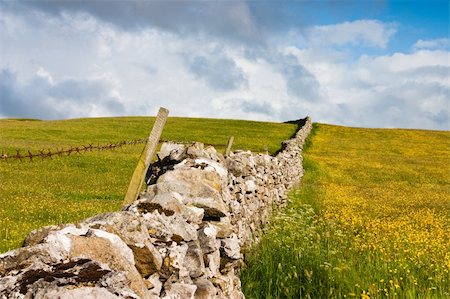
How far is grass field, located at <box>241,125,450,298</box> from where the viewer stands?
26.0 feet

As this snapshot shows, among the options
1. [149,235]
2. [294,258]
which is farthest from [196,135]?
[149,235]

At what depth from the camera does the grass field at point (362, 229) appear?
7.93 m

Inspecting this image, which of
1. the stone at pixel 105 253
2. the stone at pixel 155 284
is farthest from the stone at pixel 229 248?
the stone at pixel 105 253

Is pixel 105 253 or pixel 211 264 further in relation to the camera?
Answer: pixel 211 264

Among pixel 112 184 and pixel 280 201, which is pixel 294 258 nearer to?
pixel 280 201

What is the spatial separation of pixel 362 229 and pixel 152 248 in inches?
387

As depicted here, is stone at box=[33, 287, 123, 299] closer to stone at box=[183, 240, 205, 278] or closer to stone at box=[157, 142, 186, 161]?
stone at box=[183, 240, 205, 278]

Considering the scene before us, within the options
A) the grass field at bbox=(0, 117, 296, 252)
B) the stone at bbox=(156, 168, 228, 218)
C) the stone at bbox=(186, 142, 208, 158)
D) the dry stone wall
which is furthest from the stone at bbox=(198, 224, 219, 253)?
the grass field at bbox=(0, 117, 296, 252)

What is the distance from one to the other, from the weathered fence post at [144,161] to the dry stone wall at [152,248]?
511 millimetres

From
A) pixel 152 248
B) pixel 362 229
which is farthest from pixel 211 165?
pixel 362 229

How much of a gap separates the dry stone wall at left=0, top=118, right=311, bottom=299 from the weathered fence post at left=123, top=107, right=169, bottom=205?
0.51 meters

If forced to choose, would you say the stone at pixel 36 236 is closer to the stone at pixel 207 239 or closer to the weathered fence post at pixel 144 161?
the stone at pixel 207 239

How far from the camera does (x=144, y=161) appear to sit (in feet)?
24.4

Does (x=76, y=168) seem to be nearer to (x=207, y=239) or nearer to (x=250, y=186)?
(x=250, y=186)
